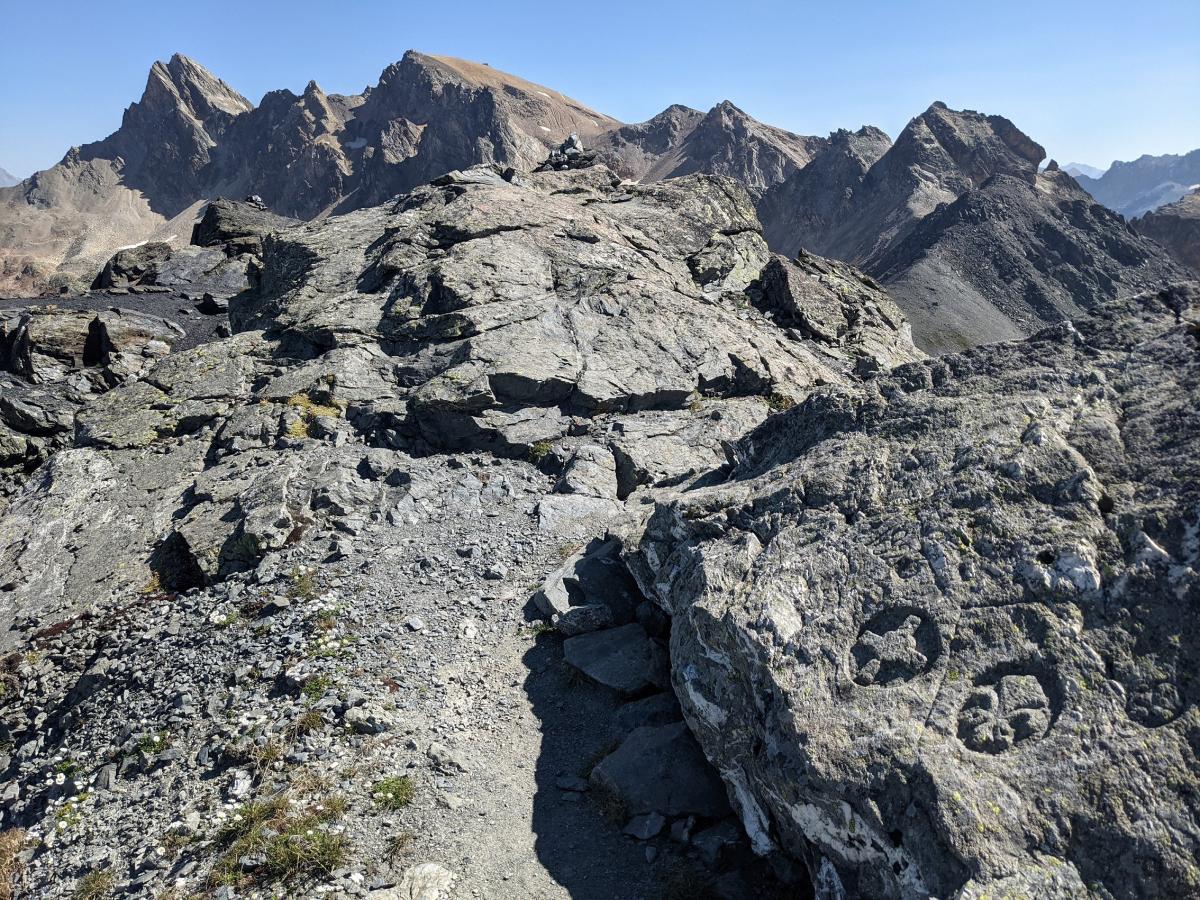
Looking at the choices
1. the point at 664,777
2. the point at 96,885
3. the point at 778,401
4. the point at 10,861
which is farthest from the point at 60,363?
the point at 664,777

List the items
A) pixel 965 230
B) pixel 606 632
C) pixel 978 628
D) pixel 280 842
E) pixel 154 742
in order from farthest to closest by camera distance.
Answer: pixel 965 230
pixel 606 632
pixel 154 742
pixel 280 842
pixel 978 628

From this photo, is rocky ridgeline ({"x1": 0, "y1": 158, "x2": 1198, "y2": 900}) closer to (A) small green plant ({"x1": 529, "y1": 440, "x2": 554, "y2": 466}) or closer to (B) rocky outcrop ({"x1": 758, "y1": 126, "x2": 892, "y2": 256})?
(A) small green plant ({"x1": 529, "y1": 440, "x2": 554, "y2": 466})

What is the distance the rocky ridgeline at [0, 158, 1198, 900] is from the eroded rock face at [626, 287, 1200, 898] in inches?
1.7

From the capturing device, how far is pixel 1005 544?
849cm

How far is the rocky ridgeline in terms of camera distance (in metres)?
7.23

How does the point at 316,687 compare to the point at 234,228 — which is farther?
the point at 234,228

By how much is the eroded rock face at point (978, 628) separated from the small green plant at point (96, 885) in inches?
358

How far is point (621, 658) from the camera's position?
43.9ft

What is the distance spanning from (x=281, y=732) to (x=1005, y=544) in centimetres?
1196

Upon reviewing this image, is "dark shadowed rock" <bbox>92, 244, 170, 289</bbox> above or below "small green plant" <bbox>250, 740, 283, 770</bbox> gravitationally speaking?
above

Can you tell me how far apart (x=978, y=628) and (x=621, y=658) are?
277 inches

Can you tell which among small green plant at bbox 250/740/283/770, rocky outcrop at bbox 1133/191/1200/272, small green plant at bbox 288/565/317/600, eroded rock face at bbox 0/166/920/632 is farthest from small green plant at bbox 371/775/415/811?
rocky outcrop at bbox 1133/191/1200/272

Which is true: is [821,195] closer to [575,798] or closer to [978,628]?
[978,628]

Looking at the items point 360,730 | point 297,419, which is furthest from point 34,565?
point 360,730
